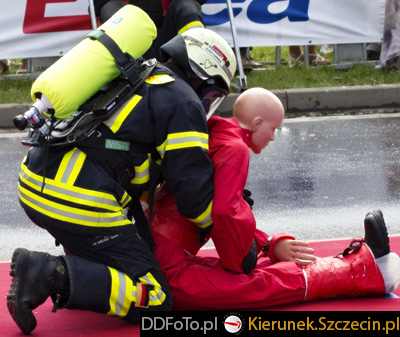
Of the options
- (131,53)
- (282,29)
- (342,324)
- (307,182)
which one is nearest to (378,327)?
(342,324)

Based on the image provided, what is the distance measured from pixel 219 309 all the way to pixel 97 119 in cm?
105

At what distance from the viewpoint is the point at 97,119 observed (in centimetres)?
384

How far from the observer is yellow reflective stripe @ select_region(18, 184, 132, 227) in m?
3.83

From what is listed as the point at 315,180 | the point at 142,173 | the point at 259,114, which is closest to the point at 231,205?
the point at 142,173

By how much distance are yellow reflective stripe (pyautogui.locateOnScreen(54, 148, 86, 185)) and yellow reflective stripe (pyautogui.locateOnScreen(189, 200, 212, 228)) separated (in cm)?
55

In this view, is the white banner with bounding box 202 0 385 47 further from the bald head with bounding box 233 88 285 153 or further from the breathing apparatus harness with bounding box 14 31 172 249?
the breathing apparatus harness with bounding box 14 31 172 249

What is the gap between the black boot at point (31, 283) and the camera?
12.4ft

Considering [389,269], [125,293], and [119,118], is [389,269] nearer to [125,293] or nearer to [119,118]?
[125,293]

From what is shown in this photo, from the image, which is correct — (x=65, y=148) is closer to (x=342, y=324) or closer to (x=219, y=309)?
(x=219, y=309)

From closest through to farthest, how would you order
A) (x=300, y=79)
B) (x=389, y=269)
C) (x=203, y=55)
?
(x=203, y=55) < (x=389, y=269) < (x=300, y=79)

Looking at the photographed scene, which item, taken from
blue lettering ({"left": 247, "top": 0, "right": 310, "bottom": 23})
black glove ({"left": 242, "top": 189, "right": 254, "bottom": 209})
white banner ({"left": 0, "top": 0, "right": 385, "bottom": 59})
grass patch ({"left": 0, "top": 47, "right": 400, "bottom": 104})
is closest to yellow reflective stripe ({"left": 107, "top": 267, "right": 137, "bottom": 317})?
black glove ({"left": 242, "top": 189, "right": 254, "bottom": 209})

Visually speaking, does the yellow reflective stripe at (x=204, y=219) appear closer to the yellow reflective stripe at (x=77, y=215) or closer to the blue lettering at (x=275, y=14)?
the yellow reflective stripe at (x=77, y=215)

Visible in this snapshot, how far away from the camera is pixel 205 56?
4031mm

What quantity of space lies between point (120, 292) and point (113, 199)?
1.33 ft
